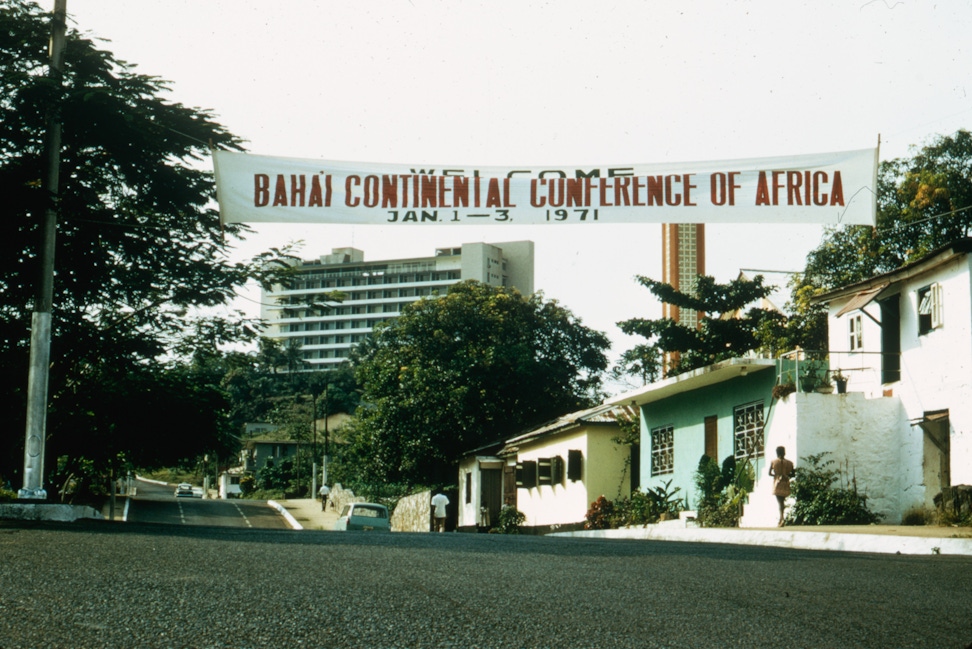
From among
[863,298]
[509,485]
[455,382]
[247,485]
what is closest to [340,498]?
[455,382]

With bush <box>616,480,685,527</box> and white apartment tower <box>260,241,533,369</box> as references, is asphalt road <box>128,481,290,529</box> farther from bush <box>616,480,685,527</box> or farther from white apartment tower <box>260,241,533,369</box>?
white apartment tower <box>260,241,533,369</box>

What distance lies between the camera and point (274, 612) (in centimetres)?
552

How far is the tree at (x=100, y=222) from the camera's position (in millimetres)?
16094

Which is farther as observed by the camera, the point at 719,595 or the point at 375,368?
the point at 375,368

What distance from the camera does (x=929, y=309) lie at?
21016 millimetres

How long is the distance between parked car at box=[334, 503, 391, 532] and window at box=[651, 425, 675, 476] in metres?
7.61

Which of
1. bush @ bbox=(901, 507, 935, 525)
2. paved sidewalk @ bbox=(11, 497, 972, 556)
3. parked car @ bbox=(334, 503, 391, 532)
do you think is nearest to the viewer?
paved sidewalk @ bbox=(11, 497, 972, 556)

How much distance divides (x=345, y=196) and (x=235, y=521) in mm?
38815

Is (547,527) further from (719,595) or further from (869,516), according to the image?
(719,595)

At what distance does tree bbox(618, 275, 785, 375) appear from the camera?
34.7m

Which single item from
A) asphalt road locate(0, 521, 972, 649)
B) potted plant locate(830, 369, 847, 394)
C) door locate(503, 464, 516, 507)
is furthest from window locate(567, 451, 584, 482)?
asphalt road locate(0, 521, 972, 649)

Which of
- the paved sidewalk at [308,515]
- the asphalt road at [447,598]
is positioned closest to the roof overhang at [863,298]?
the asphalt road at [447,598]

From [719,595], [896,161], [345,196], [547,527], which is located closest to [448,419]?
[547,527]

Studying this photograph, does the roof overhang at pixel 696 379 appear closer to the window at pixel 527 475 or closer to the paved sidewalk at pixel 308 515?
the window at pixel 527 475
